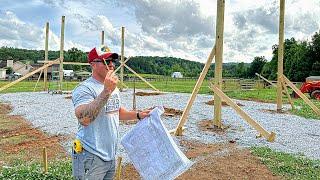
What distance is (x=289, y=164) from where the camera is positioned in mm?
6621

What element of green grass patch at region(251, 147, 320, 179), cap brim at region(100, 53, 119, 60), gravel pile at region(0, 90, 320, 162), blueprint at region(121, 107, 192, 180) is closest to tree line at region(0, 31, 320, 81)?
gravel pile at region(0, 90, 320, 162)

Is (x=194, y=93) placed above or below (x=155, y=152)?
above

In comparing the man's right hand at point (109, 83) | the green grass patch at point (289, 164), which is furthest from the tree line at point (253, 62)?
the man's right hand at point (109, 83)

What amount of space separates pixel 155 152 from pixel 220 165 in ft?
11.0

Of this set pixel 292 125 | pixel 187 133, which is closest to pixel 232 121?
pixel 292 125

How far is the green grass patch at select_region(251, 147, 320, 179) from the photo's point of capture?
20.0 ft

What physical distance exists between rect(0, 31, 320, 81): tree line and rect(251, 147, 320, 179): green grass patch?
27.9 feet

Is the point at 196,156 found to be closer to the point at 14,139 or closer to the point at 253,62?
the point at 14,139

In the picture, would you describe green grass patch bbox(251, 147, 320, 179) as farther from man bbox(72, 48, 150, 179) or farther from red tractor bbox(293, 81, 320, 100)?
red tractor bbox(293, 81, 320, 100)

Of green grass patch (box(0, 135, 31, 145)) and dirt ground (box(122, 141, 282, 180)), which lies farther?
green grass patch (box(0, 135, 31, 145))

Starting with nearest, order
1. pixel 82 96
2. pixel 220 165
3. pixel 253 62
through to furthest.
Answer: pixel 82 96 → pixel 220 165 → pixel 253 62

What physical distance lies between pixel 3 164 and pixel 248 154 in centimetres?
439

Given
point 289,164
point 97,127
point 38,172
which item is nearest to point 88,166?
point 97,127

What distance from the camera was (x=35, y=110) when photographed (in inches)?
591
